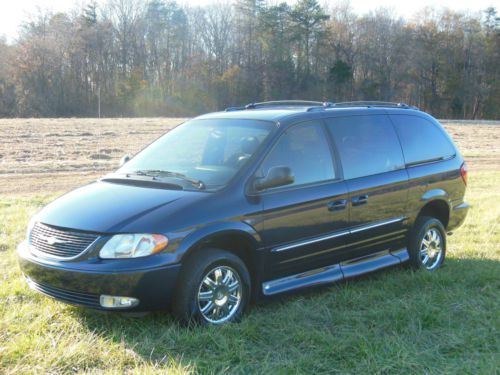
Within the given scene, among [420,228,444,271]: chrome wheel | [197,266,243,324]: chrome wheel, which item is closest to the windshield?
[197,266,243,324]: chrome wheel

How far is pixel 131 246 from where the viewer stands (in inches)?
167

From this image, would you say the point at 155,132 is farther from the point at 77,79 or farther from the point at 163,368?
the point at 77,79

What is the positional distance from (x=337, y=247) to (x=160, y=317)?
1.79m

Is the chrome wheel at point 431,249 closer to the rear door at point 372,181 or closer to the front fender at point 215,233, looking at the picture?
the rear door at point 372,181

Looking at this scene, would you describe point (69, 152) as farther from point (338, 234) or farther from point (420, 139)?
point (338, 234)

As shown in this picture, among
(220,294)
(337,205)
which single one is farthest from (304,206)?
(220,294)

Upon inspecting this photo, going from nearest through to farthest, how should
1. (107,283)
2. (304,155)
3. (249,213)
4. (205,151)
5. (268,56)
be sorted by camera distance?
(107,283) < (249,213) < (304,155) < (205,151) < (268,56)

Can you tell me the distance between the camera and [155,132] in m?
28.1

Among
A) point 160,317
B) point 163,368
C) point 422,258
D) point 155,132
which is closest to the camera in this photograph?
point 163,368

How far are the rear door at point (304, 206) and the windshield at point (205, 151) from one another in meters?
0.25

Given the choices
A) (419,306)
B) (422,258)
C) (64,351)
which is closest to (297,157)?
(419,306)

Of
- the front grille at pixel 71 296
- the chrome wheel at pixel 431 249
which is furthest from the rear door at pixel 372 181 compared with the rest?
the front grille at pixel 71 296

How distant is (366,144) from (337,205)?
2.89 feet

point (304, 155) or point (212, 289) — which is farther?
point (304, 155)
